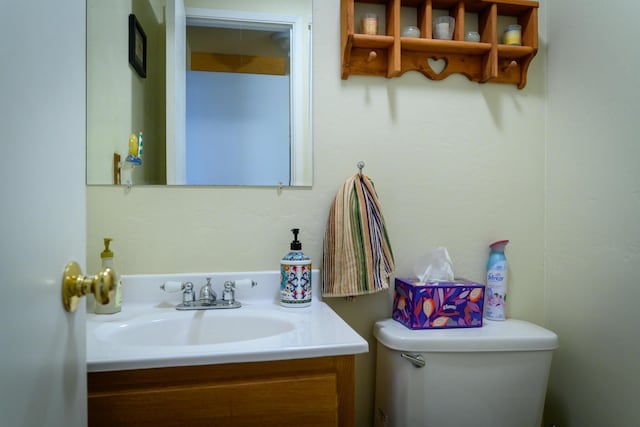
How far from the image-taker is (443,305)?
112 cm

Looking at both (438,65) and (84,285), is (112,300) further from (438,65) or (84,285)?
(438,65)

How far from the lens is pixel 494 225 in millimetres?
1323

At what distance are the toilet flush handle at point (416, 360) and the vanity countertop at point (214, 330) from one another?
0.23m

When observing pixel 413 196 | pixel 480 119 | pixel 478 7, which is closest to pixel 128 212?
pixel 413 196

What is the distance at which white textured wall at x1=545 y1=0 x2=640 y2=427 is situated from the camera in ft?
3.43

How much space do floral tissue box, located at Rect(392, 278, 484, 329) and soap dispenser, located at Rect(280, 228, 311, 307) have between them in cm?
30

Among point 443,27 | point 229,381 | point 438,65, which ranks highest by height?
point 443,27

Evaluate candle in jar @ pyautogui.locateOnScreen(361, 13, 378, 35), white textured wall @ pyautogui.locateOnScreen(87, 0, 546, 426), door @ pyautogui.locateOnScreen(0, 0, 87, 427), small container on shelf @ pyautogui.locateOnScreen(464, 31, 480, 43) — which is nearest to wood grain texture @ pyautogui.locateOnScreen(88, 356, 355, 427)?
door @ pyautogui.locateOnScreen(0, 0, 87, 427)

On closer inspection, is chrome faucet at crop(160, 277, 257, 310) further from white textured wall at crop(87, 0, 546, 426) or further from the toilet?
the toilet

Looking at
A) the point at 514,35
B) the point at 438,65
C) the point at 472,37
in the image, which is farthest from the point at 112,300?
the point at 514,35

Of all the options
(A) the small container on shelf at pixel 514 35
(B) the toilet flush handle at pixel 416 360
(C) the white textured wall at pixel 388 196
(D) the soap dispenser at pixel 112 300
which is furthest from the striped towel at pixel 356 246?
(A) the small container on shelf at pixel 514 35

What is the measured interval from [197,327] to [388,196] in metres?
0.68

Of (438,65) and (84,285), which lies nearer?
(84,285)

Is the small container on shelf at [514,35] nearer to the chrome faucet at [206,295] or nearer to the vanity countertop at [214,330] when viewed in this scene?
the vanity countertop at [214,330]
